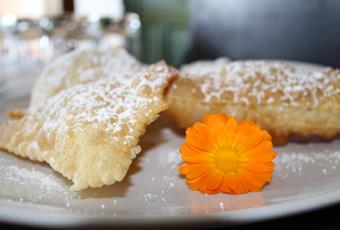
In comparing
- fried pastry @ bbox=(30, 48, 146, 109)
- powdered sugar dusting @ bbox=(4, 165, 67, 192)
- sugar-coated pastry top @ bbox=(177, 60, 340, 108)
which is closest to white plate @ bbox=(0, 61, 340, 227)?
powdered sugar dusting @ bbox=(4, 165, 67, 192)

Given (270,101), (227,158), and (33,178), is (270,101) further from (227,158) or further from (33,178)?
(33,178)

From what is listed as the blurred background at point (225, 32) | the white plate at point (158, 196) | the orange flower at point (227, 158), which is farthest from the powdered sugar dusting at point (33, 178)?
the blurred background at point (225, 32)

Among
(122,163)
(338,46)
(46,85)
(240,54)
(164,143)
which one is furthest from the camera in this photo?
(240,54)

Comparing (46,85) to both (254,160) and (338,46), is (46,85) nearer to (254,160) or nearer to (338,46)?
(254,160)

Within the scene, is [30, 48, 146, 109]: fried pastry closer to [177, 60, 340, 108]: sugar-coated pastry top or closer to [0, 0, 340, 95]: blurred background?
[177, 60, 340, 108]: sugar-coated pastry top

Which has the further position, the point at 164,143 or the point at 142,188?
the point at 164,143

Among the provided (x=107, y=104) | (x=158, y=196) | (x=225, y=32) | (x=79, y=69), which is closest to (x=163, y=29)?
(x=225, y=32)

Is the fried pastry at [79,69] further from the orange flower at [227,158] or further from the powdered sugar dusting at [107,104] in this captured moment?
the orange flower at [227,158]

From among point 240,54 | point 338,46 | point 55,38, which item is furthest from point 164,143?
point 55,38
